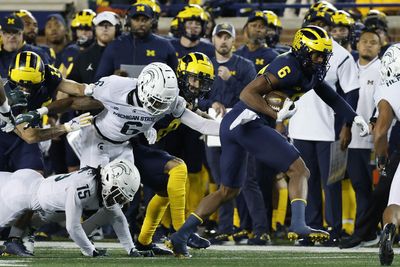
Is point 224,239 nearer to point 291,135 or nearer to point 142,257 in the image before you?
point 291,135

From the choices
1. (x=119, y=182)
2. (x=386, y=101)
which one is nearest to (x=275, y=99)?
(x=386, y=101)

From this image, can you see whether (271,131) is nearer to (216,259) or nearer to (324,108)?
(216,259)

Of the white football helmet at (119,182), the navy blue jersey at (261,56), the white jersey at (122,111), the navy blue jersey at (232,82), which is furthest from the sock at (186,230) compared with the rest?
the navy blue jersey at (261,56)

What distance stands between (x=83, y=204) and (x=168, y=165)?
811 mm

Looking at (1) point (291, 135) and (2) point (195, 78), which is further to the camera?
(1) point (291, 135)

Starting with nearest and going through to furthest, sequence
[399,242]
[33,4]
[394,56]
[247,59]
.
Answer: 1. [394,56]
2. [399,242]
3. [247,59]
4. [33,4]

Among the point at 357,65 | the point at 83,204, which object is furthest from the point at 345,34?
the point at 83,204

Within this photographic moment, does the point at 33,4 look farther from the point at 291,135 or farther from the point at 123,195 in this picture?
the point at 123,195

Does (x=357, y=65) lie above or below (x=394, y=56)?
below

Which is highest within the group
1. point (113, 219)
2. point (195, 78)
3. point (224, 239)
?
point (195, 78)

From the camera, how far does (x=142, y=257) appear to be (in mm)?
9906

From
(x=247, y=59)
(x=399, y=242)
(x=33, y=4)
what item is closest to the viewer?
(x=399, y=242)

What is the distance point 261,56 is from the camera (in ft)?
42.2

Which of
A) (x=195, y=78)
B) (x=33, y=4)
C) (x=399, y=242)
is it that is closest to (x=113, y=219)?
(x=195, y=78)
